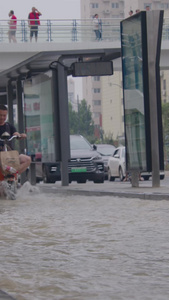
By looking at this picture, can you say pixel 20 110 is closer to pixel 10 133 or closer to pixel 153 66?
pixel 10 133

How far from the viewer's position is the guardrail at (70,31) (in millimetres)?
40281

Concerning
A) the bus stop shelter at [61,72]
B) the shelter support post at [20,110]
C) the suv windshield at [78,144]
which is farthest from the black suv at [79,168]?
the bus stop shelter at [61,72]

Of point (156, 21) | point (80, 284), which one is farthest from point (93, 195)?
point (80, 284)

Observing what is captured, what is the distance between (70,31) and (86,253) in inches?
1363

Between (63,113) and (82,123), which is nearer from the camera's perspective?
(63,113)

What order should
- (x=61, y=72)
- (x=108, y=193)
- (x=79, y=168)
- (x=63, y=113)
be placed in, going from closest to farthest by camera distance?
(x=108, y=193)
(x=61, y=72)
(x=63, y=113)
(x=79, y=168)

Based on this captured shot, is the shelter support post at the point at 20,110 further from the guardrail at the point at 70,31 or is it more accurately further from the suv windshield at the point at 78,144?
the guardrail at the point at 70,31

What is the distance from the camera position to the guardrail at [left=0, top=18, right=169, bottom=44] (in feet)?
132

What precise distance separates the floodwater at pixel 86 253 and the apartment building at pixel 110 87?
290 feet

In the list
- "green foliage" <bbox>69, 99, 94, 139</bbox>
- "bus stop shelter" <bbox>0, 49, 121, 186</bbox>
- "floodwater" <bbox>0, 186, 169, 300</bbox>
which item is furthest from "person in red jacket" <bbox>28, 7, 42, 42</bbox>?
"green foliage" <bbox>69, 99, 94, 139</bbox>

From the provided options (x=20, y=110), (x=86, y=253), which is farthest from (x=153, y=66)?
(x=86, y=253)

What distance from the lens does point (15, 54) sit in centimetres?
4166

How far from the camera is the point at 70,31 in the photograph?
135 feet

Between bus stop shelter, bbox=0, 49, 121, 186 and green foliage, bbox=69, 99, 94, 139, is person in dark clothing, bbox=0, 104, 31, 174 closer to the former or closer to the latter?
bus stop shelter, bbox=0, 49, 121, 186
